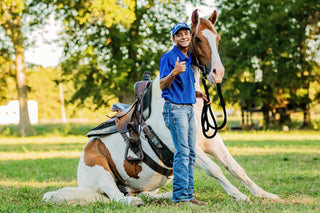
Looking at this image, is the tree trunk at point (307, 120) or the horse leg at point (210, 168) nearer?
the horse leg at point (210, 168)

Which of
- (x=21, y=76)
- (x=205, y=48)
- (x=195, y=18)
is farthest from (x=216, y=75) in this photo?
(x=21, y=76)

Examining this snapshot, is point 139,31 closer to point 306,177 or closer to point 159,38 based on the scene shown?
point 159,38

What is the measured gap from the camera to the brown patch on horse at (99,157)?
4.70 metres

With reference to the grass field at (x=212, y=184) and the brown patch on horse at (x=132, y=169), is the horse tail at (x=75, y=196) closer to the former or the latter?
the grass field at (x=212, y=184)

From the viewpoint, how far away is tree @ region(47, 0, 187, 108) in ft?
72.1

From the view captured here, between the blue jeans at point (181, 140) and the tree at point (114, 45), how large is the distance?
56.7 feet

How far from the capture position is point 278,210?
3863 millimetres

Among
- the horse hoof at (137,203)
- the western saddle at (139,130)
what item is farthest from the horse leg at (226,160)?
the horse hoof at (137,203)

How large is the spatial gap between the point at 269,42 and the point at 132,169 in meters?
22.3

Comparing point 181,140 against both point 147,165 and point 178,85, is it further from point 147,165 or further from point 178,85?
point 147,165

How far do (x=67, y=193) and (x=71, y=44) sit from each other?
20.4 m

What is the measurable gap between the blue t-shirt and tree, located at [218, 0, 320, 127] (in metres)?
20.6

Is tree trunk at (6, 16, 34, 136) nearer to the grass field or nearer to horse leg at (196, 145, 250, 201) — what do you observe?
the grass field

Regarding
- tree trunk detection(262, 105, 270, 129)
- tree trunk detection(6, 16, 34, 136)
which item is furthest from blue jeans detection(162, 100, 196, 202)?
tree trunk detection(262, 105, 270, 129)
